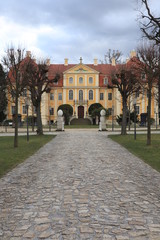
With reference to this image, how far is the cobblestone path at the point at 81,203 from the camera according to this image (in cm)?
385

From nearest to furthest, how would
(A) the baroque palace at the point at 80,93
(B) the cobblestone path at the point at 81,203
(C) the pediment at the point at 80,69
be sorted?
(B) the cobblestone path at the point at 81,203
(A) the baroque palace at the point at 80,93
(C) the pediment at the point at 80,69

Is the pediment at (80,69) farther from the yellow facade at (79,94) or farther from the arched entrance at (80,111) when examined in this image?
the arched entrance at (80,111)

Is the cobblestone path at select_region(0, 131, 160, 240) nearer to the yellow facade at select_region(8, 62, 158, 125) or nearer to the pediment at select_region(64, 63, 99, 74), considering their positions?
the yellow facade at select_region(8, 62, 158, 125)

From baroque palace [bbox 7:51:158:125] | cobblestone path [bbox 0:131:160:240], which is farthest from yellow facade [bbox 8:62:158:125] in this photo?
cobblestone path [bbox 0:131:160:240]

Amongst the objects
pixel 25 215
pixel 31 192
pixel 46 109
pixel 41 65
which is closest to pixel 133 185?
pixel 31 192

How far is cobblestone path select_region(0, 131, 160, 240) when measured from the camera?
12.6 feet

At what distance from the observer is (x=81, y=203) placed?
202 inches

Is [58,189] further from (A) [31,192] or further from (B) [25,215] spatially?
(B) [25,215]

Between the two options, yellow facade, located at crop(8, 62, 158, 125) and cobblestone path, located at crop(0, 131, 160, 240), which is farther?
yellow facade, located at crop(8, 62, 158, 125)

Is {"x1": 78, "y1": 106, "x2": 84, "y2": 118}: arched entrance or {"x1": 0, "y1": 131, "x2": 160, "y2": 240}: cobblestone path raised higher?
{"x1": 78, "y1": 106, "x2": 84, "y2": 118}: arched entrance

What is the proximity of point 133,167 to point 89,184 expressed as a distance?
2947mm

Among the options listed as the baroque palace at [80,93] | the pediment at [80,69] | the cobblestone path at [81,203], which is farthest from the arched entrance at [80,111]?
the cobblestone path at [81,203]

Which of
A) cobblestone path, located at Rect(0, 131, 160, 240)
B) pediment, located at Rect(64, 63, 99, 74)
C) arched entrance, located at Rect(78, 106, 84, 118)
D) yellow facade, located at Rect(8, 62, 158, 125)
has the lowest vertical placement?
→ cobblestone path, located at Rect(0, 131, 160, 240)

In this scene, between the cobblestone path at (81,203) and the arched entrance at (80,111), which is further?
the arched entrance at (80,111)
